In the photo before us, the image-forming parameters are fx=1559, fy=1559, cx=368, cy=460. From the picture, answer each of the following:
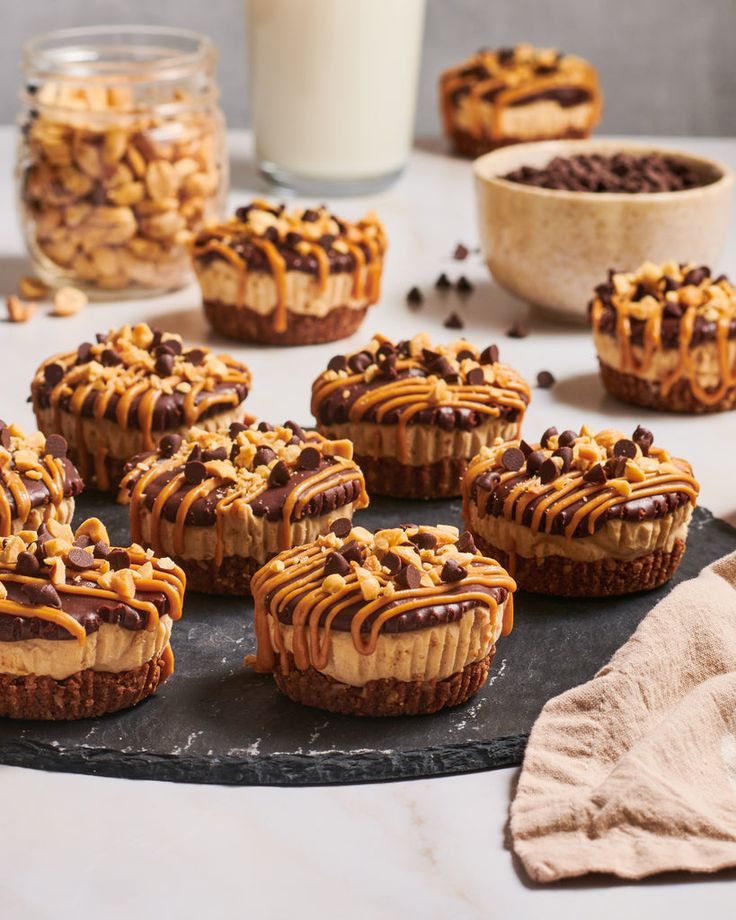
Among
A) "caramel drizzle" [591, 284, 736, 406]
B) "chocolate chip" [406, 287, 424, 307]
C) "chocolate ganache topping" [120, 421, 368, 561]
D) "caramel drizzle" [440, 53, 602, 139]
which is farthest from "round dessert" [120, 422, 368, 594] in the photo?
"caramel drizzle" [440, 53, 602, 139]

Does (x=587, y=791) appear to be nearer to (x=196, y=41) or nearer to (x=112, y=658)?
(x=112, y=658)

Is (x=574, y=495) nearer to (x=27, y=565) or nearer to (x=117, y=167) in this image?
(x=27, y=565)

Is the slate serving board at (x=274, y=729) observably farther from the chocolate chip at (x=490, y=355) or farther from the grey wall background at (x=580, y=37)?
the grey wall background at (x=580, y=37)

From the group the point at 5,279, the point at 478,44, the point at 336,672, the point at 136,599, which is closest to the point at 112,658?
the point at 136,599

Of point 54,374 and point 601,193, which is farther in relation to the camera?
point 601,193

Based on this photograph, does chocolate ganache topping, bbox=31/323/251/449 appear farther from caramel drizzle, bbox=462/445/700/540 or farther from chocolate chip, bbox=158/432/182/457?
caramel drizzle, bbox=462/445/700/540

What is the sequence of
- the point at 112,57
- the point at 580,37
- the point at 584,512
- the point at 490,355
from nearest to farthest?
the point at 584,512 → the point at 490,355 → the point at 112,57 → the point at 580,37

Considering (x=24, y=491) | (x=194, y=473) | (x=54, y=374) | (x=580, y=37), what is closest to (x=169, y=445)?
(x=194, y=473)
